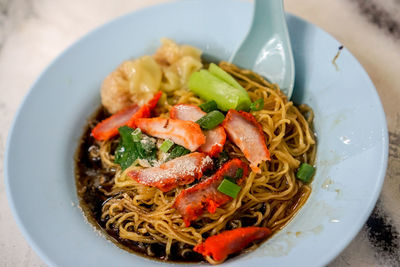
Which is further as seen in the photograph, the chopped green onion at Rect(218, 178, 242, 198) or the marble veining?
the marble veining

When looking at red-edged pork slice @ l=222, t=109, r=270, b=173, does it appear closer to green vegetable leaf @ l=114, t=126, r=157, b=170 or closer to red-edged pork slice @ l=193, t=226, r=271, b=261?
red-edged pork slice @ l=193, t=226, r=271, b=261

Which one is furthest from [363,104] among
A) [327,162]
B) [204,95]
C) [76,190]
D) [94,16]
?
[94,16]

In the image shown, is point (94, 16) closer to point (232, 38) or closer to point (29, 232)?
point (232, 38)

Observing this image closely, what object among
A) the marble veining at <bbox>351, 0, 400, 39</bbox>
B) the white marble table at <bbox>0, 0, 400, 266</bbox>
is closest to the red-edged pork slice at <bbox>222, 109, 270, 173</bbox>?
the white marble table at <bbox>0, 0, 400, 266</bbox>

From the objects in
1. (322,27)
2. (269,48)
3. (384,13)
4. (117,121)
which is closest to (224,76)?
(269,48)

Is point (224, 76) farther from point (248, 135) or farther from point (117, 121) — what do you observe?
point (117, 121)
